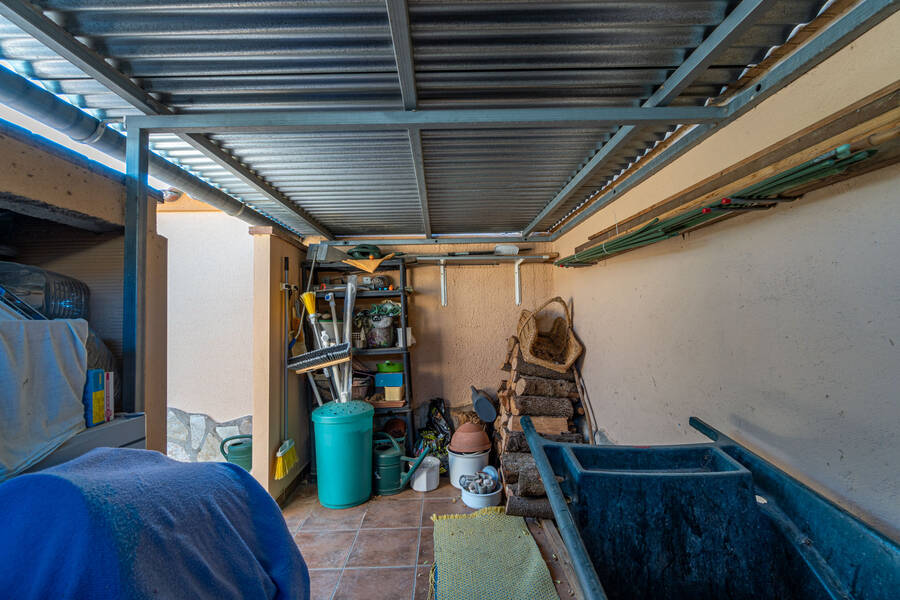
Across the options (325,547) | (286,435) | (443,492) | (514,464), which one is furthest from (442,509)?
(286,435)

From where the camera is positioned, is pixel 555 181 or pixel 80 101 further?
pixel 555 181

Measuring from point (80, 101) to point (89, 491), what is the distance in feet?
5.59

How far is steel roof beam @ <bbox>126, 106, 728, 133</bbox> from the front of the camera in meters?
1.61

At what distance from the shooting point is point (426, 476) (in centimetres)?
366

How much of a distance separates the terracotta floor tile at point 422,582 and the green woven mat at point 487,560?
50 mm

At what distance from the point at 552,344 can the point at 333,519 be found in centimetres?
261

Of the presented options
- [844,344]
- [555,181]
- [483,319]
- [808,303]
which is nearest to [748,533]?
[844,344]

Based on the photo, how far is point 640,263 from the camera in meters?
2.54

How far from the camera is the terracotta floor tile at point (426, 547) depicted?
2.62 m

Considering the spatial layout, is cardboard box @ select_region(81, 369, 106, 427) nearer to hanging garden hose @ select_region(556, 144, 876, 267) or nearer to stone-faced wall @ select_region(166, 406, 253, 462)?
hanging garden hose @ select_region(556, 144, 876, 267)

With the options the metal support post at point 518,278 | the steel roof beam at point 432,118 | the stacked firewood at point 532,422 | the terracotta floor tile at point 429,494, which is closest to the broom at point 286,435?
the terracotta floor tile at point 429,494

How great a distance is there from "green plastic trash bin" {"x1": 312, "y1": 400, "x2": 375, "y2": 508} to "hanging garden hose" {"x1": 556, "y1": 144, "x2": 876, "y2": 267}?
2.72m

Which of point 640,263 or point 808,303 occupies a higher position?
point 640,263

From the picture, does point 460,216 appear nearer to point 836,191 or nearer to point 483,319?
point 483,319
